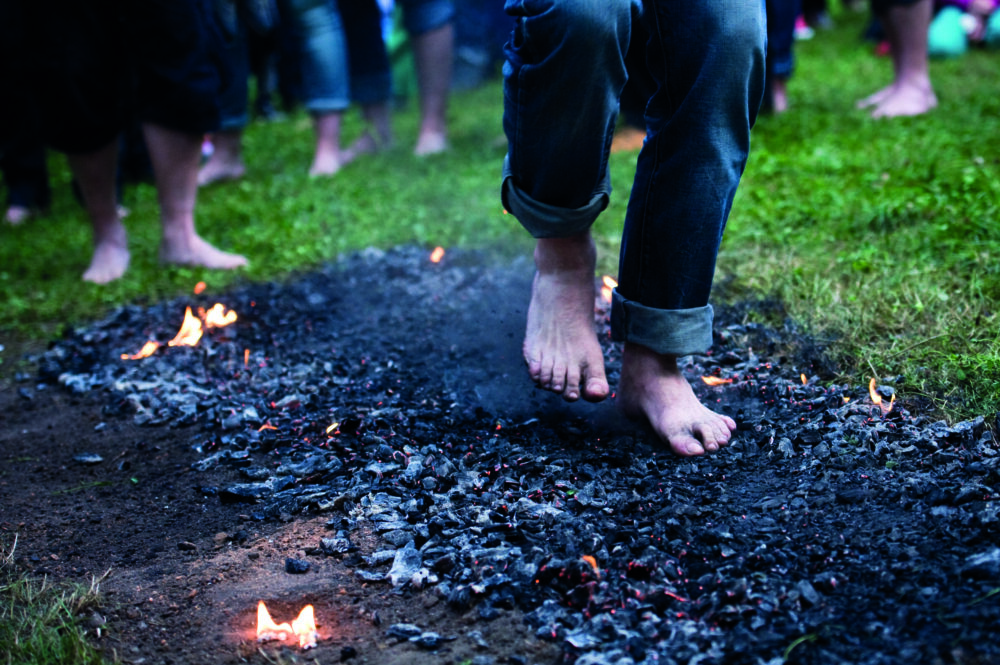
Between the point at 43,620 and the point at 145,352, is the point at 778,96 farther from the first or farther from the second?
the point at 43,620

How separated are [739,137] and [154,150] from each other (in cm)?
299

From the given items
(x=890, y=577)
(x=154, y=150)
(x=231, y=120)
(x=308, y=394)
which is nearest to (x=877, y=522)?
(x=890, y=577)

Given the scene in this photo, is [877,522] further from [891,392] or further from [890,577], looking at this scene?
[891,392]

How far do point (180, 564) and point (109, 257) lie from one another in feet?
9.07

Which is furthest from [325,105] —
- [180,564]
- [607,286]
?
[180,564]

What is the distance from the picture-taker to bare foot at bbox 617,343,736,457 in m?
2.12

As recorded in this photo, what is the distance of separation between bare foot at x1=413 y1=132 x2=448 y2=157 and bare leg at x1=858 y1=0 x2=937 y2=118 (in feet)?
9.25

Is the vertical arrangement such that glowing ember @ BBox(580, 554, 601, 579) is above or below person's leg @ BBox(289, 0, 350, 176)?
above

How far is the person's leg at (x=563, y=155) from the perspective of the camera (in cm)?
191

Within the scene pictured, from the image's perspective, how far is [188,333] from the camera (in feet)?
10.8

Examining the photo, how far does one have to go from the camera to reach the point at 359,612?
1.71m

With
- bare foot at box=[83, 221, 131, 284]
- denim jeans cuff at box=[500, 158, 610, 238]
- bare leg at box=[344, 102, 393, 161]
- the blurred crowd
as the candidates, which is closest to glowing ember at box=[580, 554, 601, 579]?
denim jeans cuff at box=[500, 158, 610, 238]

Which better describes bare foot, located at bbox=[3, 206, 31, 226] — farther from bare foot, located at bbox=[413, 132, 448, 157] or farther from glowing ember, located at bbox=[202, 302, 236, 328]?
glowing ember, located at bbox=[202, 302, 236, 328]

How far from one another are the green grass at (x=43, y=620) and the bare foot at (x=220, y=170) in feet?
14.5
